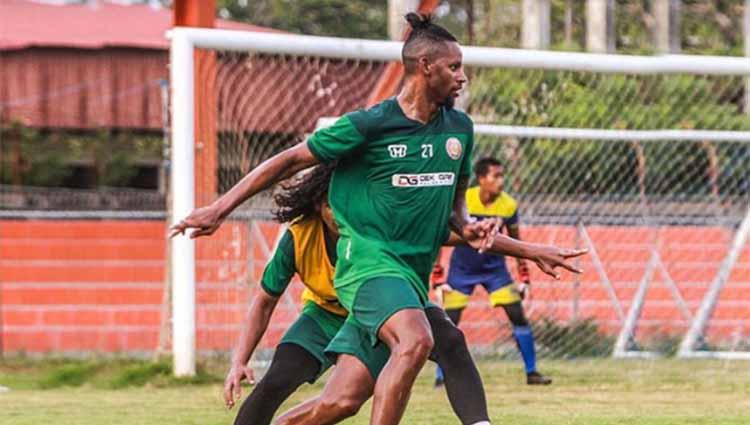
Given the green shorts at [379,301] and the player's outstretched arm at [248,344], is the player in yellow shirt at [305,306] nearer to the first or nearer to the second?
the player's outstretched arm at [248,344]

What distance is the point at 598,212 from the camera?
1697 cm

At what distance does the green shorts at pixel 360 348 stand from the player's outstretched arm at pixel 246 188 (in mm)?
642

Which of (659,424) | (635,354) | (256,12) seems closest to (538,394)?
(659,424)

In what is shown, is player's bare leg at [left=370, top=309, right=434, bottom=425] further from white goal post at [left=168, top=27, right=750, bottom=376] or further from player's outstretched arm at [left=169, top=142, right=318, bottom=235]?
white goal post at [left=168, top=27, right=750, bottom=376]

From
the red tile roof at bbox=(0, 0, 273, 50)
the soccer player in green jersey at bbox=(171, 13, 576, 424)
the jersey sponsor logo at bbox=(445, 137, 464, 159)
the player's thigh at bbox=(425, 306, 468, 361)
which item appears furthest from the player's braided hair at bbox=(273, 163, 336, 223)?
the red tile roof at bbox=(0, 0, 273, 50)

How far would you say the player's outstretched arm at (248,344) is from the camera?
7.29m

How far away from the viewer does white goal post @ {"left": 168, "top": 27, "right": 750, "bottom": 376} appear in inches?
517

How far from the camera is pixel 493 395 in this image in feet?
39.9

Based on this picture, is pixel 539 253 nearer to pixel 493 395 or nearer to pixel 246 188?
pixel 246 188

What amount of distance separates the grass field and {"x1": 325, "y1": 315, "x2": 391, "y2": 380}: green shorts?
3.18 meters

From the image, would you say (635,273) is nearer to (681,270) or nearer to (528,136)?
(681,270)

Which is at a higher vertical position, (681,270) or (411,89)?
(411,89)

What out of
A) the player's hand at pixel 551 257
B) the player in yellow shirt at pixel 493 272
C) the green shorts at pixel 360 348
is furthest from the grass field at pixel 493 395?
the green shorts at pixel 360 348

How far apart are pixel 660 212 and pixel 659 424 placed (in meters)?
7.61
